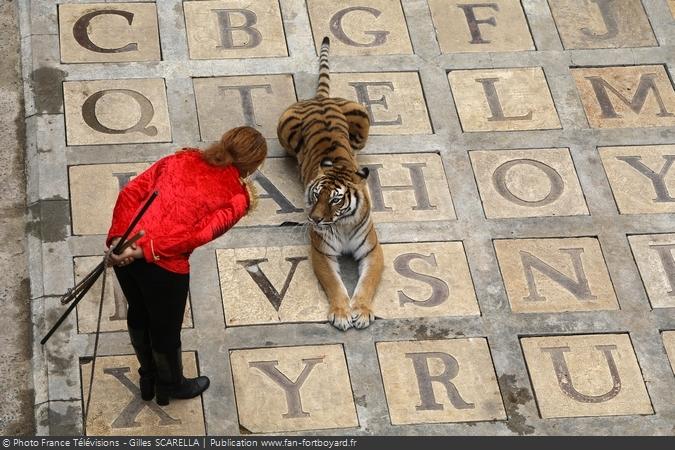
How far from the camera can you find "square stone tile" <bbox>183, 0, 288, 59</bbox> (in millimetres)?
11109

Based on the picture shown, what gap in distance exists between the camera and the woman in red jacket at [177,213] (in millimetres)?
7516

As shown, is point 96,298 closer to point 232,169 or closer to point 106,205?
point 106,205

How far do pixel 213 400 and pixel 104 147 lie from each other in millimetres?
2400

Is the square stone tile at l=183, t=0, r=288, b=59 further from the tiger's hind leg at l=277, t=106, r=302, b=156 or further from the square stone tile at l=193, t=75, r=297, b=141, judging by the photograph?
the tiger's hind leg at l=277, t=106, r=302, b=156

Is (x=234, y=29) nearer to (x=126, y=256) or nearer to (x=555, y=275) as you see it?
(x=555, y=275)

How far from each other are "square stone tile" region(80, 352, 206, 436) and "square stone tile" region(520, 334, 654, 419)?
222 cm

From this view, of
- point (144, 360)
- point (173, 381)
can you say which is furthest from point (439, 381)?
point (144, 360)

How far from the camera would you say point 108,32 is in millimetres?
11156

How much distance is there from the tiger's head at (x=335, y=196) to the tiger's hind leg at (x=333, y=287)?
0.23 m

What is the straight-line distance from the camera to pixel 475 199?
1016 centimetres

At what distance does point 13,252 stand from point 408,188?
9.36ft

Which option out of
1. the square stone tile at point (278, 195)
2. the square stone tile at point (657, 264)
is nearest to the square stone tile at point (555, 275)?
the square stone tile at point (657, 264)

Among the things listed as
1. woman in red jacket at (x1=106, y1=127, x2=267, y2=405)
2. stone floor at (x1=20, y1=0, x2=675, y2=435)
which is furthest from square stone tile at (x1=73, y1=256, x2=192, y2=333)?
woman in red jacket at (x1=106, y1=127, x2=267, y2=405)

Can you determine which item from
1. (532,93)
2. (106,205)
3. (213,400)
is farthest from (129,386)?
(532,93)
